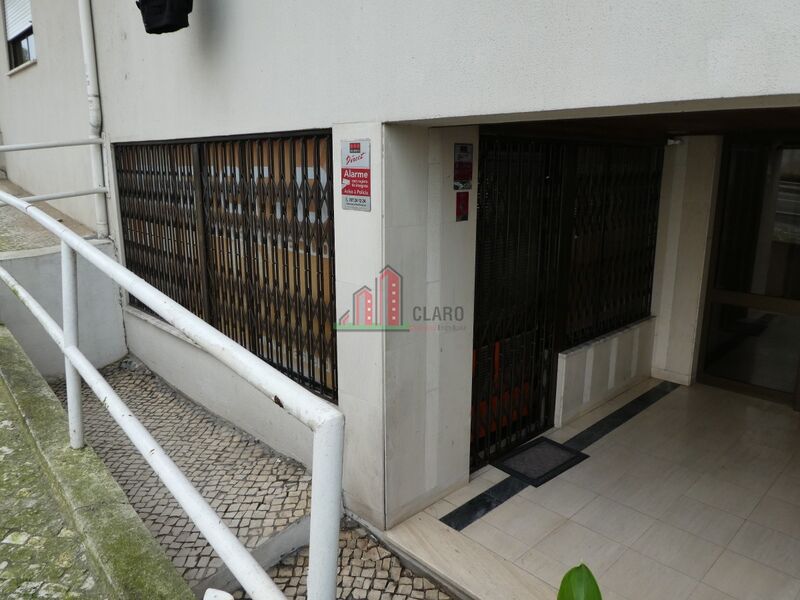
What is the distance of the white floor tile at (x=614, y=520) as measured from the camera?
3338 mm

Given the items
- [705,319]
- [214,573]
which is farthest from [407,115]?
[705,319]

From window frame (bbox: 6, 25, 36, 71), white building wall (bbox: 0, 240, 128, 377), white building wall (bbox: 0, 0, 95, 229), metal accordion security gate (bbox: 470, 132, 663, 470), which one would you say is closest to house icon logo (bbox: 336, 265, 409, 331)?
metal accordion security gate (bbox: 470, 132, 663, 470)

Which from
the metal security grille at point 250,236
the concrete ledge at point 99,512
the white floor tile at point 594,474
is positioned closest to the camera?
the concrete ledge at point 99,512

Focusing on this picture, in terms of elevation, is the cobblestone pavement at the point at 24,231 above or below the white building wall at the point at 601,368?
above

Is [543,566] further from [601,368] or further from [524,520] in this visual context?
[601,368]

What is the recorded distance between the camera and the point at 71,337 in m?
2.10

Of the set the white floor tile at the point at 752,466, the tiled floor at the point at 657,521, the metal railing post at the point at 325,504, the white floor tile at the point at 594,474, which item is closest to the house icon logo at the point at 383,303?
the tiled floor at the point at 657,521

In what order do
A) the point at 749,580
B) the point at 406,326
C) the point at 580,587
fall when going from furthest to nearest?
the point at 406,326 → the point at 749,580 → the point at 580,587

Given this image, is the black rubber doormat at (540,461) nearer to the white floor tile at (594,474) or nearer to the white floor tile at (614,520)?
the white floor tile at (594,474)

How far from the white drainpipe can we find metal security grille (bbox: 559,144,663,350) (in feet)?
14.5

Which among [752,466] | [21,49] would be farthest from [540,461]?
[21,49]

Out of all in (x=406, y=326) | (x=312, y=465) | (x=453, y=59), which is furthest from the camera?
(x=406, y=326)

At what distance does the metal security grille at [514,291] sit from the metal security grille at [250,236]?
0.98 metres

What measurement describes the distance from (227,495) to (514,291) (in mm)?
2247
